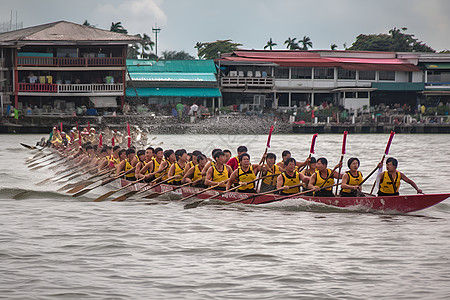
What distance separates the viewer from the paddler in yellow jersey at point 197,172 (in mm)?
13546

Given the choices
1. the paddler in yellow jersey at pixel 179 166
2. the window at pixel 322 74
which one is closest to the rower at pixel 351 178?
the paddler in yellow jersey at pixel 179 166

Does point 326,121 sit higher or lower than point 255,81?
lower

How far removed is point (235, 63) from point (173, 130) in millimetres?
9303

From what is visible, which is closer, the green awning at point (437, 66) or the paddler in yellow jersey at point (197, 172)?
the paddler in yellow jersey at point (197, 172)

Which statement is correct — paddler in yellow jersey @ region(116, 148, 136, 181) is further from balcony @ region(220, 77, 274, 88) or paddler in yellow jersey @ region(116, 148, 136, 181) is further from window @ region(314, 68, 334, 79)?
window @ region(314, 68, 334, 79)

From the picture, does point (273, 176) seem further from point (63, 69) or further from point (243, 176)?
point (63, 69)

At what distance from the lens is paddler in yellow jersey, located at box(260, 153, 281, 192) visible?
13.1m

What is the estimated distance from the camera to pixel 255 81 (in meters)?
47.2

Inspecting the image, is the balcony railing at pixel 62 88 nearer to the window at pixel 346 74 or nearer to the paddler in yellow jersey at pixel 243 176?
the window at pixel 346 74

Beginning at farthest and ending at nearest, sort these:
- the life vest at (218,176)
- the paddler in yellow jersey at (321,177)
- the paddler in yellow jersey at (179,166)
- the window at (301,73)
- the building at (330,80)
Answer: the window at (301,73), the building at (330,80), the paddler in yellow jersey at (179,166), the life vest at (218,176), the paddler in yellow jersey at (321,177)

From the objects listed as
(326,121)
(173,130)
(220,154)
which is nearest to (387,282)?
(220,154)

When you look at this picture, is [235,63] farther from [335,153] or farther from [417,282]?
[417,282]

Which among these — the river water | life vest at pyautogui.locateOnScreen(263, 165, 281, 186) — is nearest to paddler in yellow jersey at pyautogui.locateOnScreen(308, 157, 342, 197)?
the river water

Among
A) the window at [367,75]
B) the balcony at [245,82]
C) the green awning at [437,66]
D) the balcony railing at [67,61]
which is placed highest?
the green awning at [437,66]
